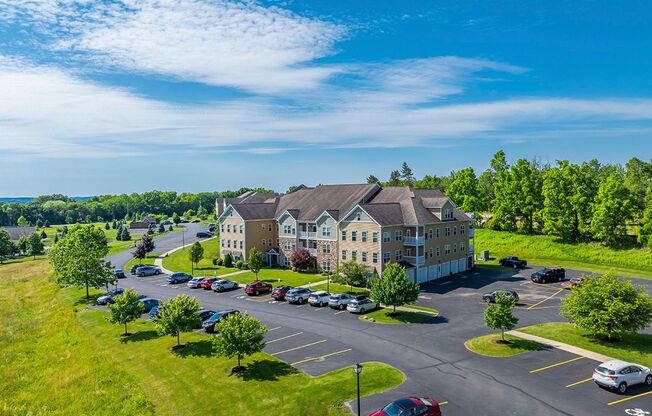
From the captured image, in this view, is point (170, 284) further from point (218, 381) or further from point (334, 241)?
point (218, 381)

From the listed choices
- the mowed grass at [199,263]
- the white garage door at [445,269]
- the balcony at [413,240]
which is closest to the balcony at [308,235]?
the mowed grass at [199,263]

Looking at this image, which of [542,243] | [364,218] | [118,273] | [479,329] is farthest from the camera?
[542,243]

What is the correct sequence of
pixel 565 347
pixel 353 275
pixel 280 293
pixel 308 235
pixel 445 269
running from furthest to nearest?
pixel 308 235 < pixel 445 269 < pixel 353 275 < pixel 280 293 < pixel 565 347

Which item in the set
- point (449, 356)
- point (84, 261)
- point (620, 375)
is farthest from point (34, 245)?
point (620, 375)

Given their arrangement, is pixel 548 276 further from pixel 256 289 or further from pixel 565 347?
pixel 256 289

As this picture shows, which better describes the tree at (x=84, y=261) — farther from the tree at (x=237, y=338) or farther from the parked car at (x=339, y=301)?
the tree at (x=237, y=338)

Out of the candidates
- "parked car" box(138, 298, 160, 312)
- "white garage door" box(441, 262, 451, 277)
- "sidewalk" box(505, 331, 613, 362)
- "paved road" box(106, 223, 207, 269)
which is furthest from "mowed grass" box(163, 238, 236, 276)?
"sidewalk" box(505, 331, 613, 362)

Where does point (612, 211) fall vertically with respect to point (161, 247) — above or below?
above

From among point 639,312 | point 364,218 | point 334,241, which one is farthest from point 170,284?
point 639,312
